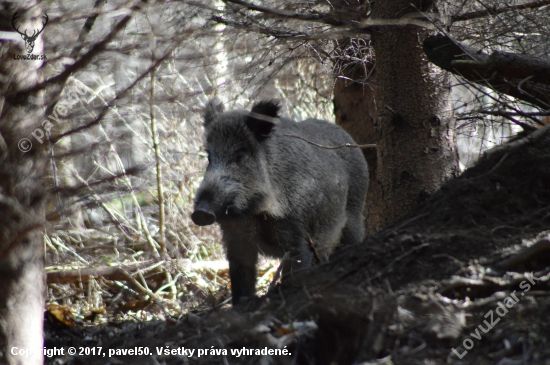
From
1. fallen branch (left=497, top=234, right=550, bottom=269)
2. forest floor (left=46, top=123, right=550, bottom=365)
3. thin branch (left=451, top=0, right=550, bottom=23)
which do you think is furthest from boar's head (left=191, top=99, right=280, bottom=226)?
fallen branch (left=497, top=234, right=550, bottom=269)

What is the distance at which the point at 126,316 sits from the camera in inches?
245

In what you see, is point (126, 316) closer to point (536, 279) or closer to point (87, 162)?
point (87, 162)

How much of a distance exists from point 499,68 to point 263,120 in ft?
7.38

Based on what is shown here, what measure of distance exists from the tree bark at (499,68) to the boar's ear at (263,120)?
1569 mm

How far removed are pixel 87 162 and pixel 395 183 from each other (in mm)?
3293

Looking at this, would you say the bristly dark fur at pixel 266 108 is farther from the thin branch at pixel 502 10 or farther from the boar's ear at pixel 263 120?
the thin branch at pixel 502 10

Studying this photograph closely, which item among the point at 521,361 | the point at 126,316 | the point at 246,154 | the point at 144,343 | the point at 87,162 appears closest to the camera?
the point at 521,361

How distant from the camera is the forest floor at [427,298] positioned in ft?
9.08

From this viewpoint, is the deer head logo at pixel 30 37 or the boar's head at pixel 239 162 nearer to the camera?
the deer head logo at pixel 30 37

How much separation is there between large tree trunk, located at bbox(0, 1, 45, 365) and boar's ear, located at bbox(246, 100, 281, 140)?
2.73 meters

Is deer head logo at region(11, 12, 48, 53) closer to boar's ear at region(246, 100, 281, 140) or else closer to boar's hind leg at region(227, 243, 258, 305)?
boar's ear at region(246, 100, 281, 140)

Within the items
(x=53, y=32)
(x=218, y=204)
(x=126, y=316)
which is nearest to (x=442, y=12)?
(x=218, y=204)

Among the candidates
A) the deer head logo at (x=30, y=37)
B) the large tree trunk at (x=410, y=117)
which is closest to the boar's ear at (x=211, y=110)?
the large tree trunk at (x=410, y=117)

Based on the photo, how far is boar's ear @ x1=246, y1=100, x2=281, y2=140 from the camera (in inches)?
220
